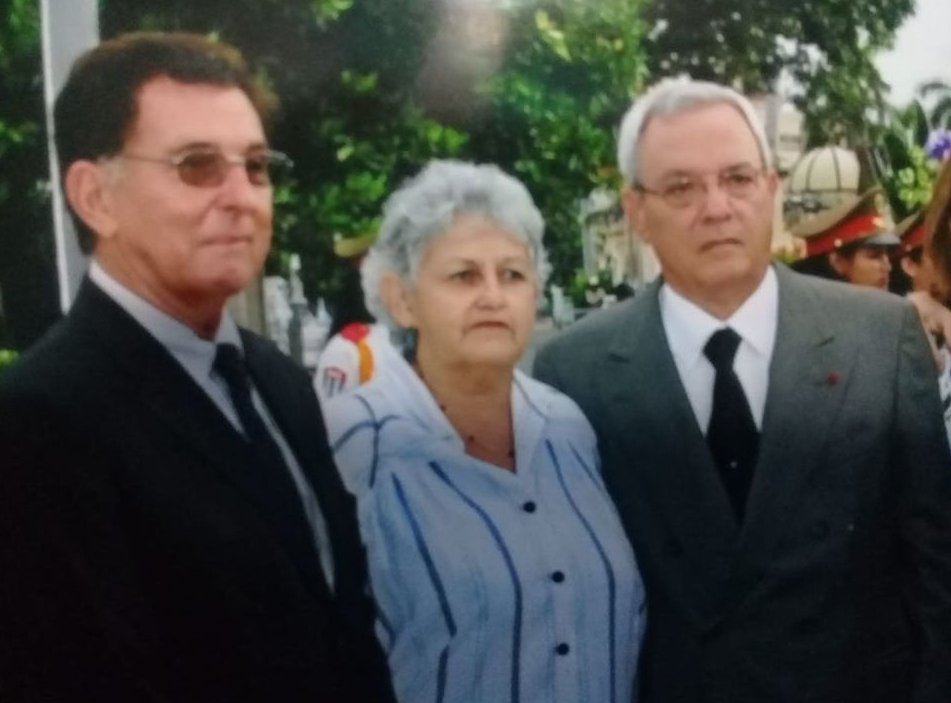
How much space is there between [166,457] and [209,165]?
0.96 ft

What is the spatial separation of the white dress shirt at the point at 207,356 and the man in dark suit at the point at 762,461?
414 millimetres

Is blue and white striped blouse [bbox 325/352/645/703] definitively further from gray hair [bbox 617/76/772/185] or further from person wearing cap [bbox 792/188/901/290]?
person wearing cap [bbox 792/188/901/290]

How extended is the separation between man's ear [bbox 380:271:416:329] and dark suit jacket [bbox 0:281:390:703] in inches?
12.4

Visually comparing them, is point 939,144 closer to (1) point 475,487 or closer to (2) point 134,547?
(1) point 475,487

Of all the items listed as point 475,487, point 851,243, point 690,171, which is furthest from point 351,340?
point 851,243

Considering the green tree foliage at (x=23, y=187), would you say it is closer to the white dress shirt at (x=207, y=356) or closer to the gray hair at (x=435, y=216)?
the white dress shirt at (x=207, y=356)

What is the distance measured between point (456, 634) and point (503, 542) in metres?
0.11

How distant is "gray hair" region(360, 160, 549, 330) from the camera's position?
4.40 ft

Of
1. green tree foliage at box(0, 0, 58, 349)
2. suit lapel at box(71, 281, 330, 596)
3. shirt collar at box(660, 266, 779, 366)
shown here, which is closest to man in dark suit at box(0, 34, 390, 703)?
suit lapel at box(71, 281, 330, 596)

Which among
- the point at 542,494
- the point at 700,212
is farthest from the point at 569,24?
the point at 542,494

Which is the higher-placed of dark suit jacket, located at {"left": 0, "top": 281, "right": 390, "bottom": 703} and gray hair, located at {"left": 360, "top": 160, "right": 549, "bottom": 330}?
gray hair, located at {"left": 360, "top": 160, "right": 549, "bottom": 330}

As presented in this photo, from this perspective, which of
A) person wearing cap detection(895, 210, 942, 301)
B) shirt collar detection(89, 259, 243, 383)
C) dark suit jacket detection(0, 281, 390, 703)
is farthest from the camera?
person wearing cap detection(895, 210, 942, 301)

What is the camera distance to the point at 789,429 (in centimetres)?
143

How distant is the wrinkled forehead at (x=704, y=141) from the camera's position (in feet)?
4.69
